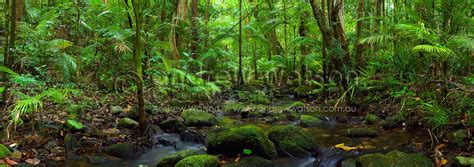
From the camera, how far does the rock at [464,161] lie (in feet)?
14.5

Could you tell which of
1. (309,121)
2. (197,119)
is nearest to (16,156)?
(197,119)

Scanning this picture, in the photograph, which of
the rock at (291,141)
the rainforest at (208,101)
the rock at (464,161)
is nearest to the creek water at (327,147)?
the rainforest at (208,101)

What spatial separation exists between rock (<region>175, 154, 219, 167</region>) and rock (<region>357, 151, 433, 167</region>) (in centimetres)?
187

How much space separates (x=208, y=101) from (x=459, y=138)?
6.20 metres

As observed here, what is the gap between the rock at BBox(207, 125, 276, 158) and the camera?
17.5 ft

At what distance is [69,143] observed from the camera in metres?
5.36

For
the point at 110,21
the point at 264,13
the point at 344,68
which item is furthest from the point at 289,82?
the point at 110,21

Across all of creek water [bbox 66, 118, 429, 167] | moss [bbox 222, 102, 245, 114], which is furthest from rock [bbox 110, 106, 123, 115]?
moss [bbox 222, 102, 245, 114]

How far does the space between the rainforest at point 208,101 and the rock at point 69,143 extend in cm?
2

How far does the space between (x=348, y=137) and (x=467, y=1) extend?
Result: 3025 mm

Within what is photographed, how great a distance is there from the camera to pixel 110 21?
847cm

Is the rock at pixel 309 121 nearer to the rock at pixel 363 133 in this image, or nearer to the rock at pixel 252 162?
the rock at pixel 363 133

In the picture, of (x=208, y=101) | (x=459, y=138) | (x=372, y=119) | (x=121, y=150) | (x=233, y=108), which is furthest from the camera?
(x=208, y=101)

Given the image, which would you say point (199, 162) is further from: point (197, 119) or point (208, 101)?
point (208, 101)
